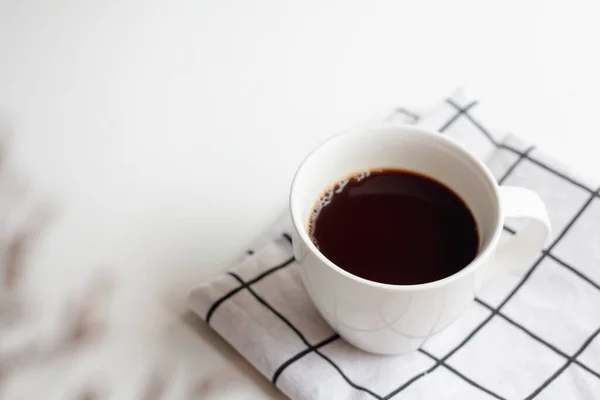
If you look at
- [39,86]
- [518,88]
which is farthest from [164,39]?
[518,88]

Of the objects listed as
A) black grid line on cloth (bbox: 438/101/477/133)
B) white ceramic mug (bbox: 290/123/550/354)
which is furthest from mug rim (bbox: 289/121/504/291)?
black grid line on cloth (bbox: 438/101/477/133)

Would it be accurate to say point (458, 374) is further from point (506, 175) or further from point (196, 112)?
point (196, 112)

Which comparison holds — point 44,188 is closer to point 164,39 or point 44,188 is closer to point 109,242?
point 109,242

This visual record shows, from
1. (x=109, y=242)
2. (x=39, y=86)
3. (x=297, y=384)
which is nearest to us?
(x=297, y=384)

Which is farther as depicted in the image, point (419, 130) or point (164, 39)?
point (164, 39)

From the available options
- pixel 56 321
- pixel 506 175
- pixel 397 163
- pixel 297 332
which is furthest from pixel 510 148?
pixel 56 321

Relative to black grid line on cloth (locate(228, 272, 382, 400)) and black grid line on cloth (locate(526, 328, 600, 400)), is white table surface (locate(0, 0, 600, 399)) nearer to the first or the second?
black grid line on cloth (locate(228, 272, 382, 400))

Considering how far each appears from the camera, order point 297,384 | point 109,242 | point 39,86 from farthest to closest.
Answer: point 39,86 < point 109,242 < point 297,384
